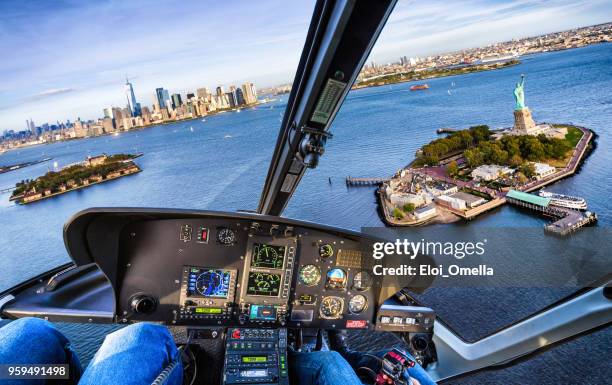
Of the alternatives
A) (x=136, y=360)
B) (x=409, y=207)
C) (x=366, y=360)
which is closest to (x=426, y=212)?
(x=409, y=207)

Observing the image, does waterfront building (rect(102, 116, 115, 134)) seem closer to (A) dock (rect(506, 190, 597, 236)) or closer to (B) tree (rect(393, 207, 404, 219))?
(B) tree (rect(393, 207, 404, 219))

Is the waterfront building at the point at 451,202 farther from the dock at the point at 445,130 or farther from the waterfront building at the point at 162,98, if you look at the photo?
the waterfront building at the point at 162,98

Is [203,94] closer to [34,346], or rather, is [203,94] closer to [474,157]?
[34,346]

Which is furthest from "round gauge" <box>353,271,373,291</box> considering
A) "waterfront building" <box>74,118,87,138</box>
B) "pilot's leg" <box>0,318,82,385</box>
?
"waterfront building" <box>74,118,87,138</box>

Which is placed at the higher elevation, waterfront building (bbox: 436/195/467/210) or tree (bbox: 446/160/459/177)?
tree (bbox: 446/160/459/177)

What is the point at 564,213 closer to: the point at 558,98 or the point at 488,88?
the point at 558,98

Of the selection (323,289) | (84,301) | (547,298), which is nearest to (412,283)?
(323,289)

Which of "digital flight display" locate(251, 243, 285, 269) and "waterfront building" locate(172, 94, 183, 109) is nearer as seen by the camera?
"digital flight display" locate(251, 243, 285, 269)
